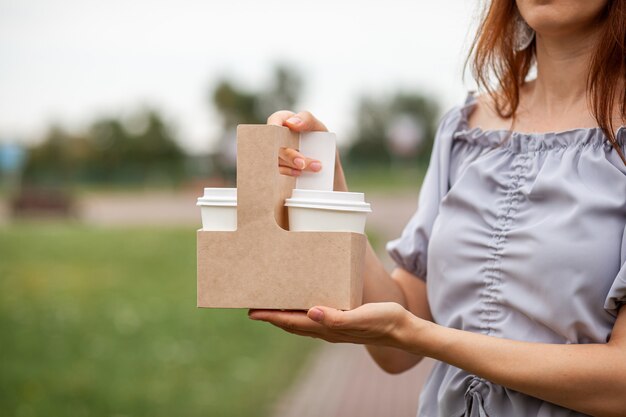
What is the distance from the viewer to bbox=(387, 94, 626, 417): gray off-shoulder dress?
5.97ft

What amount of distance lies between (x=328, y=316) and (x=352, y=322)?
5 cm

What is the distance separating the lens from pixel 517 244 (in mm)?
1921

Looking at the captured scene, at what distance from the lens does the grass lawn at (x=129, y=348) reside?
6078 mm

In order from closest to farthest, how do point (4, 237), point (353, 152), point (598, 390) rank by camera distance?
point (598, 390), point (4, 237), point (353, 152)

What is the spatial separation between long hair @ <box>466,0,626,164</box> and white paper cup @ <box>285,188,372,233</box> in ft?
1.79

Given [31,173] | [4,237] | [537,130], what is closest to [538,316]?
[537,130]

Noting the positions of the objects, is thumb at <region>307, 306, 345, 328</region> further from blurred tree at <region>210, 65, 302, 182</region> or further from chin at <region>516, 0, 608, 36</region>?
blurred tree at <region>210, 65, 302, 182</region>

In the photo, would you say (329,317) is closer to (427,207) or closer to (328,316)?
(328,316)

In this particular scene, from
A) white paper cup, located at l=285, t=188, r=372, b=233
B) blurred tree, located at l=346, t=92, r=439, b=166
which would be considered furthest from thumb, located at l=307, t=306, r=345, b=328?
blurred tree, located at l=346, t=92, r=439, b=166

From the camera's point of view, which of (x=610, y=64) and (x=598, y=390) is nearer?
(x=598, y=390)

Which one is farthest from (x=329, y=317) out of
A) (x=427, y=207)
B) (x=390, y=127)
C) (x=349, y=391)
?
(x=390, y=127)

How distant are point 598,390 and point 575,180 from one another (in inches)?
17.5

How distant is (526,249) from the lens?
189cm

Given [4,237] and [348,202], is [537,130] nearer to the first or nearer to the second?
[348,202]
